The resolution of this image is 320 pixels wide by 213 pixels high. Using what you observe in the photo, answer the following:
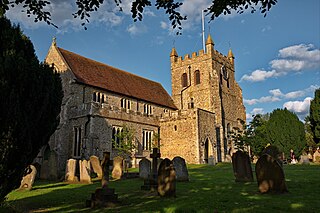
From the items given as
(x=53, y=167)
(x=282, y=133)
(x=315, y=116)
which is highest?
(x=315, y=116)

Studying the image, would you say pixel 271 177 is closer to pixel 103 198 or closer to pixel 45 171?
pixel 103 198

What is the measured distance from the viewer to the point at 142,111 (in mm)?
29625

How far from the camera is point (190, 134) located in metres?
26.5

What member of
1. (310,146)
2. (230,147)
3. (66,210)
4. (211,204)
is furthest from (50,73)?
(310,146)

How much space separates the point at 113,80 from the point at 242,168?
1965cm

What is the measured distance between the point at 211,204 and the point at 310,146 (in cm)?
3519

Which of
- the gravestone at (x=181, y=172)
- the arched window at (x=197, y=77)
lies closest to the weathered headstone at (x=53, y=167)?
the gravestone at (x=181, y=172)

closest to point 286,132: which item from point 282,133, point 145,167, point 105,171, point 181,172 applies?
point 282,133

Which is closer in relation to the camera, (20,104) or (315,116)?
(20,104)

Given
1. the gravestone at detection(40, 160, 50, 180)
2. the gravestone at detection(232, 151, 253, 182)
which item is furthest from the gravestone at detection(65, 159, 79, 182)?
the gravestone at detection(232, 151, 253, 182)

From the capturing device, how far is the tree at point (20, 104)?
232 inches

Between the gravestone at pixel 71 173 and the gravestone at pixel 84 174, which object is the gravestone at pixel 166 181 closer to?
the gravestone at pixel 84 174

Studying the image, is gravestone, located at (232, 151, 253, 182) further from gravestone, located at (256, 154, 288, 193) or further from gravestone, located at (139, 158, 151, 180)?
gravestone, located at (139, 158, 151, 180)

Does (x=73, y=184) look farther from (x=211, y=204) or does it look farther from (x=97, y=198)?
(x=211, y=204)
